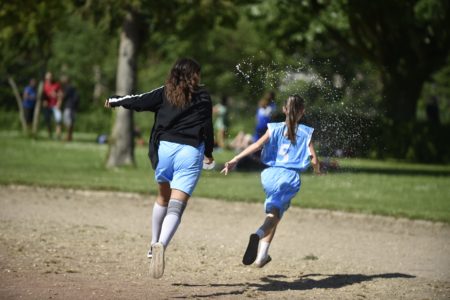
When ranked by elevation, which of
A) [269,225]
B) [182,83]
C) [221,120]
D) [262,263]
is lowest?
[262,263]

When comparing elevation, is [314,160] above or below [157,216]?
above

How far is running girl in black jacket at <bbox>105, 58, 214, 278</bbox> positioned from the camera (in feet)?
25.6

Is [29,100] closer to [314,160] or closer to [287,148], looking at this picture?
[287,148]

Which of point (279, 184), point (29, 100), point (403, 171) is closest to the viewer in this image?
point (279, 184)

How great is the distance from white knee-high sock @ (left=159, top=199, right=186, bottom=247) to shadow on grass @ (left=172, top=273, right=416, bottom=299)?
510mm

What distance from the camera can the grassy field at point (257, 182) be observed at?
15844 millimetres

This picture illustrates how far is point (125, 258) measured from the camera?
30.3 feet

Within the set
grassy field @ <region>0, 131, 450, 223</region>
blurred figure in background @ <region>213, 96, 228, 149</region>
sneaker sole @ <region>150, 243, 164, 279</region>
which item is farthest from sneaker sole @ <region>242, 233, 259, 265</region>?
blurred figure in background @ <region>213, 96, 228, 149</region>

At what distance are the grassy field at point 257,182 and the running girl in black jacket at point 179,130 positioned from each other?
5.26 m

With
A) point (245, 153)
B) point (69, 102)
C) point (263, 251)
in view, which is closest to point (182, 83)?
point (245, 153)

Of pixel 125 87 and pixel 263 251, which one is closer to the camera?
pixel 263 251

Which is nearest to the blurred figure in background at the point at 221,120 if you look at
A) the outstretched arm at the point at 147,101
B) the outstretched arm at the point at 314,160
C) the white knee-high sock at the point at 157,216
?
the outstretched arm at the point at 314,160

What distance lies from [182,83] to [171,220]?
3.77 feet

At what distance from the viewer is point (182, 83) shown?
25.7 feet
